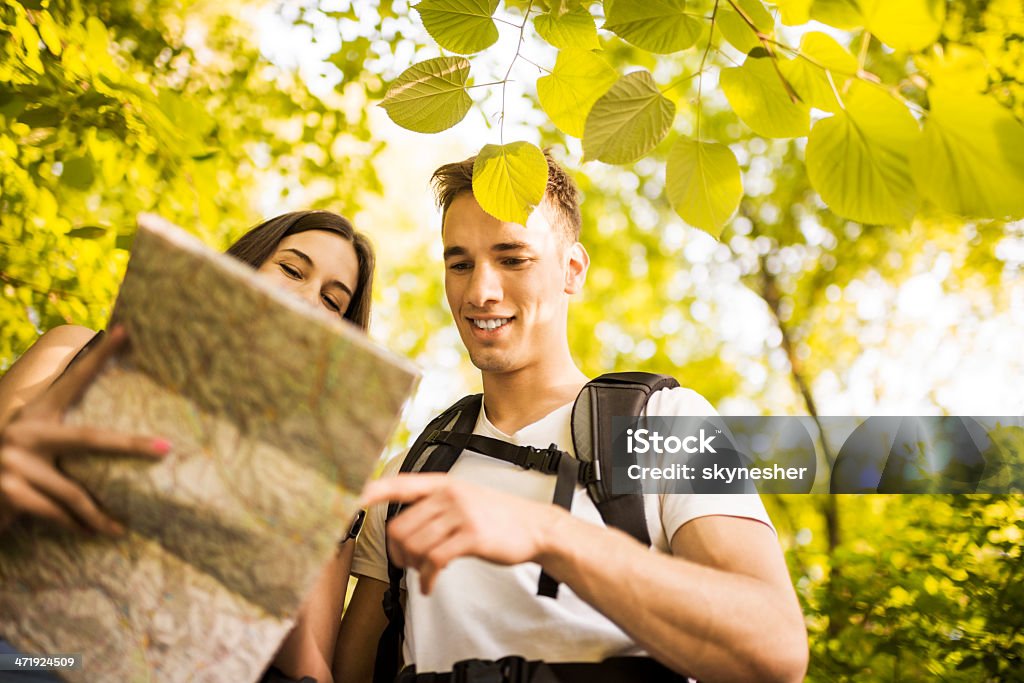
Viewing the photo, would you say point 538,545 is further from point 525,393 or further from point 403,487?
point 525,393

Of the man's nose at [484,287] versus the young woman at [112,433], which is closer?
the young woman at [112,433]

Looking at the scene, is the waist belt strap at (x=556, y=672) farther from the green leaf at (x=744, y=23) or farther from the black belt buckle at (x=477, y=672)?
the green leaf at (x=744, y=23)

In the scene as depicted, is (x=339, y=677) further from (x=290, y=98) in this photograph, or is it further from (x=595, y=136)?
(x=290, y=98)

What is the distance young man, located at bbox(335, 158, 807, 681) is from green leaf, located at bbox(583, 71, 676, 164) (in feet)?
1.83

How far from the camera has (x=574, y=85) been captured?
130 centimetres

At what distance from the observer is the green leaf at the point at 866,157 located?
0.86 meters

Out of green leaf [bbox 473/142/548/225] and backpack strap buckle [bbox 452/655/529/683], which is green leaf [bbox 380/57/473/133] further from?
backpack strap buckle [bbox 452/655/529/683]

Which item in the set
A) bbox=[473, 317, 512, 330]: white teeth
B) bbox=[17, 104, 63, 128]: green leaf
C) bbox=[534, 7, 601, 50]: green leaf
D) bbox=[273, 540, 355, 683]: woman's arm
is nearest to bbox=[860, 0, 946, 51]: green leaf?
bbox=[534, 7, 601, 50]: green leaf

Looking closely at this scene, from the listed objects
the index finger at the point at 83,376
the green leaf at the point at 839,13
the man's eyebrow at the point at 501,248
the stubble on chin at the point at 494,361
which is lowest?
the index finger at the point at 83,376

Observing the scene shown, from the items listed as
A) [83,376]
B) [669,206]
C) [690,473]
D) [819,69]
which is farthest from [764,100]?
[669,206]

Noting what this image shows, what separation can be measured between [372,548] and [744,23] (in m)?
1.73

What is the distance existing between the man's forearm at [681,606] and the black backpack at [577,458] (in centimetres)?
35

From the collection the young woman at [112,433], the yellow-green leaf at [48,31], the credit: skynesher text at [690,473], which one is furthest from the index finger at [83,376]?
the yellow-green leaf at [48,31]

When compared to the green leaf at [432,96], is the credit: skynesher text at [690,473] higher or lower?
lower
